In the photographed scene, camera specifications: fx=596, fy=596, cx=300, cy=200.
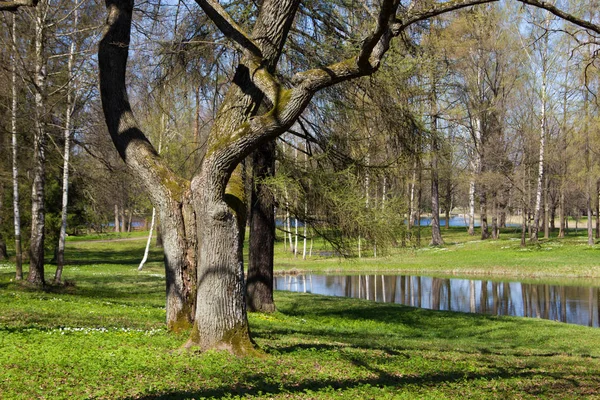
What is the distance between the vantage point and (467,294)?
2314 centimetres

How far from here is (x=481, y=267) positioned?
29.2 meters

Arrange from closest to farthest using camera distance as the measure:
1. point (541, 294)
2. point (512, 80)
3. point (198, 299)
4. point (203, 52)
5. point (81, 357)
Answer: point (81, 357) → point (198, 299) → point (203, 52) → point (541, 294) → point (512, 80)

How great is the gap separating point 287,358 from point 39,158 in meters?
9.91

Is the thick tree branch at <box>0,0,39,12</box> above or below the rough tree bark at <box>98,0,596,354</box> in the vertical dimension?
above

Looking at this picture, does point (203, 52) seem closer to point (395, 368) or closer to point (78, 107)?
point (78, 107)

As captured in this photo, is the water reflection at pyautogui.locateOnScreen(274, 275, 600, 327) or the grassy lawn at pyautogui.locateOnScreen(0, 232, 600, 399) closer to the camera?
the grassy lawn at pyautogui.locateOnScreen(0, 232, 600, 399)

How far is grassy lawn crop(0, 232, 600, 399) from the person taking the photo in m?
5.73

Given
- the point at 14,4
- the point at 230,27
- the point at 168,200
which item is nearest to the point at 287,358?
the point at 168,200

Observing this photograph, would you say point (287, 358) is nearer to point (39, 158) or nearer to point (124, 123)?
point (124, 123)

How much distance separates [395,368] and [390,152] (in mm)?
6277

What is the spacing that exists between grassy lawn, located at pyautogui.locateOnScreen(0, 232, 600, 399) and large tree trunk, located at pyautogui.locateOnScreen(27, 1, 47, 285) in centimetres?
72

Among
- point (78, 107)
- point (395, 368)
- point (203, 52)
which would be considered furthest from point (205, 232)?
point (78, 107)

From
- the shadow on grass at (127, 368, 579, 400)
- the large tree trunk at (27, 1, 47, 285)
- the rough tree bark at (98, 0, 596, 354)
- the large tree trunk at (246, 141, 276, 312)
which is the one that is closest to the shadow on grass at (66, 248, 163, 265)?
the large tree trunk at (27, 1, 47, 285)

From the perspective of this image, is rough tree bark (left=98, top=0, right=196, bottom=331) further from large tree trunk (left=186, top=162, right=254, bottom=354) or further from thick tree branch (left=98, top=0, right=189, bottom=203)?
large tree trunk (left=186, top=162, right=254, bottom=354)
